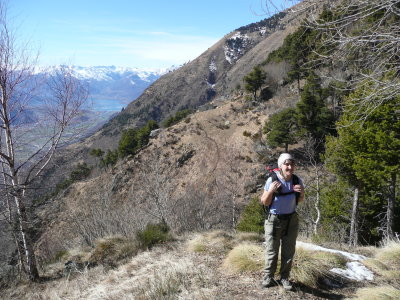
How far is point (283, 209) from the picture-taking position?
3689mm

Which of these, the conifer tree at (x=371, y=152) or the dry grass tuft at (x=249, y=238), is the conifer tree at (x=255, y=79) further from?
the dry grass tuft at (x=249, y=238)

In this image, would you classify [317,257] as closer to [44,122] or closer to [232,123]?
[44,122]

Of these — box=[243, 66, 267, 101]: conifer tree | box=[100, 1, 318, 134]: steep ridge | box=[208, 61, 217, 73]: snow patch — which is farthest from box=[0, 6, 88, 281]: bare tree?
box=[208, 61, 217, 73]: snow patch

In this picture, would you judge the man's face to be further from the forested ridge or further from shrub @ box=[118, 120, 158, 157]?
shrub @ box=[118, 120, 158, 157]

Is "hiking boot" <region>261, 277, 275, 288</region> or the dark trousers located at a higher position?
the dark trousers

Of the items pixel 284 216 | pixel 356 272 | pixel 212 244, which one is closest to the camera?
pixel 284 216

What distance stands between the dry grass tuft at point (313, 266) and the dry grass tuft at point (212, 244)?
6.00ft

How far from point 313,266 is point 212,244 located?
2.78 meters

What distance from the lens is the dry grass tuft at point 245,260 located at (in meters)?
4.87

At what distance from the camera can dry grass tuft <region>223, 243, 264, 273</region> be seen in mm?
4867

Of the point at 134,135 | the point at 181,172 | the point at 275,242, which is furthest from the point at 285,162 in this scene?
the point at 134,135

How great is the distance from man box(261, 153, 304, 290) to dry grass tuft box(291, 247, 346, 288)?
429 millimetres

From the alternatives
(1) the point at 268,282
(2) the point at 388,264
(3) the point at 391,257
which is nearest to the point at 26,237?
(1) the point at 268,282

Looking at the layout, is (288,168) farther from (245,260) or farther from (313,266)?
(245,260)
